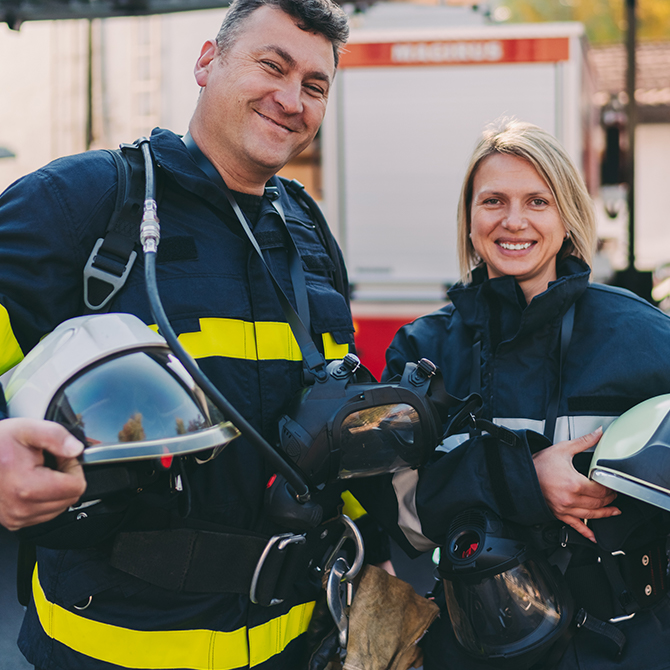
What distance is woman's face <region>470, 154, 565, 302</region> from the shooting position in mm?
1895

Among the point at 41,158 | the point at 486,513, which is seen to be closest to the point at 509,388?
the point at 486,513

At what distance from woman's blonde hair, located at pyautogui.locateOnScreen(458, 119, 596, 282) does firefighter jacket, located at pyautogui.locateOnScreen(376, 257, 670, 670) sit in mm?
115

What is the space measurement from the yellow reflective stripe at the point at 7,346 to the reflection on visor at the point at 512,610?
42.2 inches

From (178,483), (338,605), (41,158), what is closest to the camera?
(178,483)

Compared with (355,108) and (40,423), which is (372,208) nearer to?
(355,108)

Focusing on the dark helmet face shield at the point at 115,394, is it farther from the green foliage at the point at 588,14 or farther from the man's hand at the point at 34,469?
the green foliage at the point at 588,14

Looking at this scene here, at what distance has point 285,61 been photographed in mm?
1670

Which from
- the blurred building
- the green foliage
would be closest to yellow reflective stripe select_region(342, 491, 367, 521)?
the blurred building

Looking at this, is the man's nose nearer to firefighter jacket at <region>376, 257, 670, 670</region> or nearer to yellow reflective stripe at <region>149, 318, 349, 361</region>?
yellow reflective stripe at <region>149, 318, 349, 361</region>

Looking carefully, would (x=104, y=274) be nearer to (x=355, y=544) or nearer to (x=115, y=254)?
(x=115, y=254)

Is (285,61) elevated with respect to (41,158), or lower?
lower

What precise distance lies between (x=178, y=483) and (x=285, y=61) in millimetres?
1009

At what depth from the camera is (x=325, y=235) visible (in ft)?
6.50

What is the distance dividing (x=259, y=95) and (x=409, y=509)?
3.54ft
